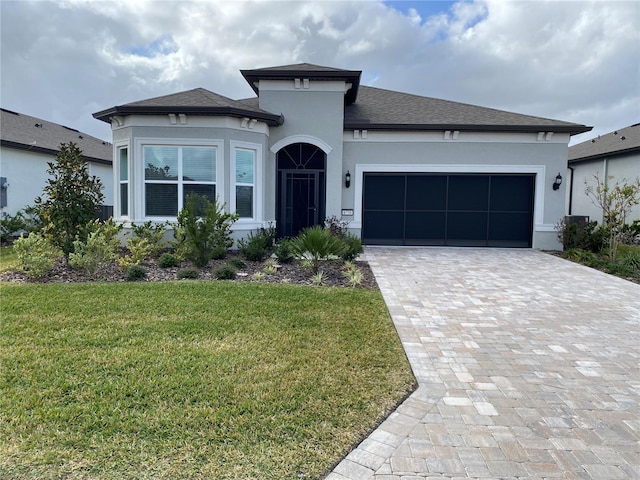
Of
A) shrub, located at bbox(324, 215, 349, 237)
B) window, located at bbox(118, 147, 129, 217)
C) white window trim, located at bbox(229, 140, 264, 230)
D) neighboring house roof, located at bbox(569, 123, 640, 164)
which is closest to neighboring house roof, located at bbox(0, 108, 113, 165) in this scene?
window, located at bbox(118, 147, 129, 217)

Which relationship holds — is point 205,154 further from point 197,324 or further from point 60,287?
point 197,324

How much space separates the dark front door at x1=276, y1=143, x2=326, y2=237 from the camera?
12.4m

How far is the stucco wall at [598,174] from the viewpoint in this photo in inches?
638

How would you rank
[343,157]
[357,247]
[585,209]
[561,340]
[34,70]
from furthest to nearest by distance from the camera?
[585,209]
[34,70]
[343,157]
[357,247]
[561,340]

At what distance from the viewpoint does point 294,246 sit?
8.48m

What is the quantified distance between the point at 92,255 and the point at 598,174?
20106mm

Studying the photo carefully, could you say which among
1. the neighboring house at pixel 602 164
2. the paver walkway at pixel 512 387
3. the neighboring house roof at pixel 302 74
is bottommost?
the paver walkway at pixel 512 387

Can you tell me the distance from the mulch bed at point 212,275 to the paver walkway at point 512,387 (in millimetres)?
1053

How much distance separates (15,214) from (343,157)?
480 inches

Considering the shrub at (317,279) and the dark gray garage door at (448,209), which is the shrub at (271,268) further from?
the dark gray garage door at (448,209)

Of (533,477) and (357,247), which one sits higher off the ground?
(357,247)

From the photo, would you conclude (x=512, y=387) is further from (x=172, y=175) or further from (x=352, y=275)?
(x=172, y=175)

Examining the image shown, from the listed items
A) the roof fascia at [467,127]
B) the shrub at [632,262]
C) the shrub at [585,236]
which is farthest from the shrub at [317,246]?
the shrub at [585,236]

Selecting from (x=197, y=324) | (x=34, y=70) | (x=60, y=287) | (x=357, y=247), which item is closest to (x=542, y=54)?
(x=357, y=247)
